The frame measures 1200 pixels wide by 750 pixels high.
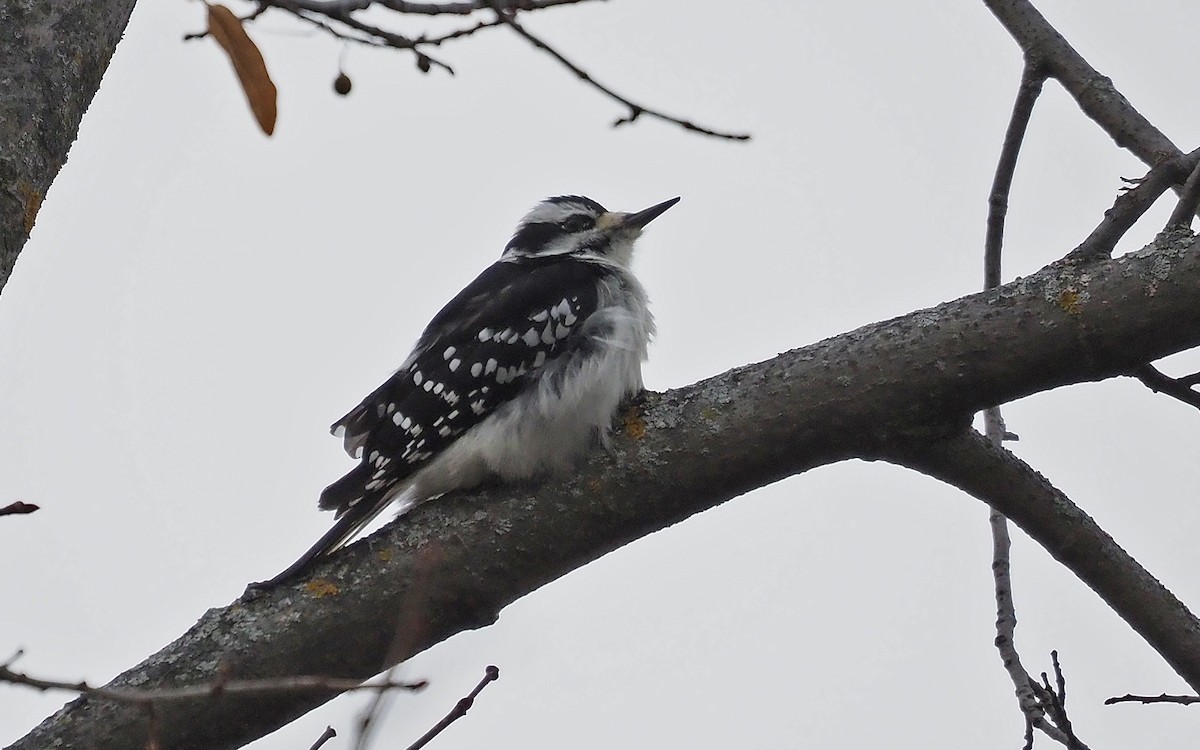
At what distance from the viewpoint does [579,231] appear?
5.00 metres

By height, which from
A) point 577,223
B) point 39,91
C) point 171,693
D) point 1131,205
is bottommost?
point 171,693

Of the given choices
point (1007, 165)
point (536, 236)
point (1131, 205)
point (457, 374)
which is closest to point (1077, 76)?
point (1007, 165)

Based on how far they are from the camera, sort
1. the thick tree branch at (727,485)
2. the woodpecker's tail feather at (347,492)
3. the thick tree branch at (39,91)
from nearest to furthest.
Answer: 1. the thick tree branch at (39,91)
2. the thick tree branch at (727,485)
3. the woodpecker's tail feather at (347,492)

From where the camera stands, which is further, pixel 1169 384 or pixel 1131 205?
A: pixel 1131 205

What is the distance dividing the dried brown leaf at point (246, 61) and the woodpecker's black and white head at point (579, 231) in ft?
9.02

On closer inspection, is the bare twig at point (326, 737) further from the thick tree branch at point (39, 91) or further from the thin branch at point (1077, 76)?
the thin branch at point (1077, 76)

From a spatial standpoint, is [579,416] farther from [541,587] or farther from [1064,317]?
[1064,317]

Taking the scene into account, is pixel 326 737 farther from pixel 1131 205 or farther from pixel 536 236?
pixel 536 236

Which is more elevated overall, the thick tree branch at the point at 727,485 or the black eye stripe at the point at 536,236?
the black eye stripe at the point at 536,236

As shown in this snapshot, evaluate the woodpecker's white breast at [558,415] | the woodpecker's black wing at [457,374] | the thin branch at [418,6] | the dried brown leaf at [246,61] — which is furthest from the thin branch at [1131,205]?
the dried brown leaf at [246,61]

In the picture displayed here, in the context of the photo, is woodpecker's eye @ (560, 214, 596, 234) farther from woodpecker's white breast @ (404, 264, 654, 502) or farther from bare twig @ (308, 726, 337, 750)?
bare twig @ (308, 726, 337, 750)

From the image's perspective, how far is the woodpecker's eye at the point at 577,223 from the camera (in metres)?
5.00

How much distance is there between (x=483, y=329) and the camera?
3.88 metres

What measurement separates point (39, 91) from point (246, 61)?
48 cm
